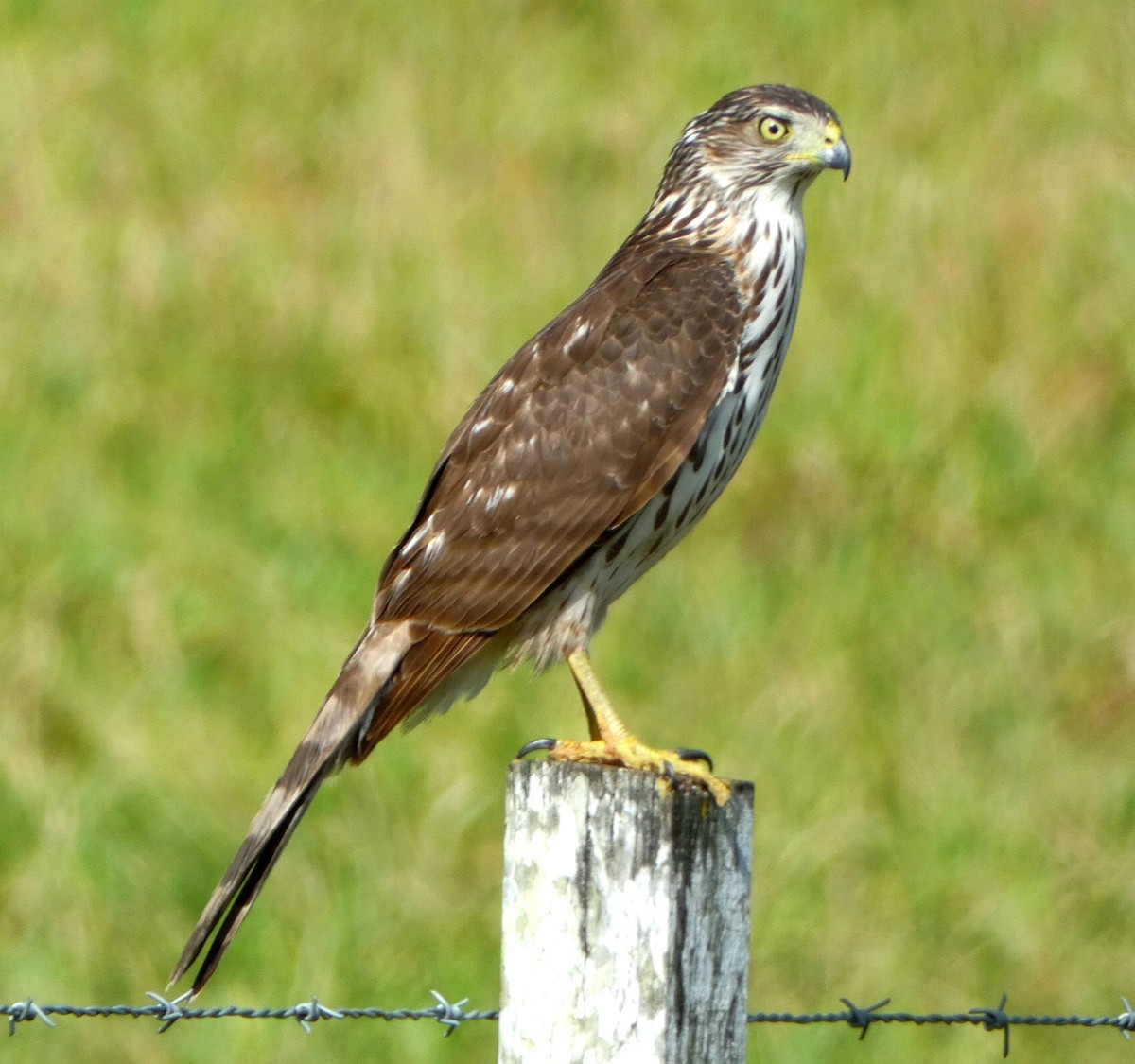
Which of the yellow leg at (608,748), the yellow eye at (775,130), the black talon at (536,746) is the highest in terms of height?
the yellow eye at (775,130)

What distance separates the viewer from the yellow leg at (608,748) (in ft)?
11.7

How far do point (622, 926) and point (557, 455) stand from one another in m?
1.77

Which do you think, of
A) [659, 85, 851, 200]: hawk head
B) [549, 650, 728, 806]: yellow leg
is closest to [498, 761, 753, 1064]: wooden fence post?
[549, 650, 728, 806]: yellow leg

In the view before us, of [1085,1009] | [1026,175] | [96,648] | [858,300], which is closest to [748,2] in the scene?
[1026,175]

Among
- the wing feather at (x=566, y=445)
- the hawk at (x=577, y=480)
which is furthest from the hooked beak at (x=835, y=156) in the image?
the wing feather at (x=566, y=445)

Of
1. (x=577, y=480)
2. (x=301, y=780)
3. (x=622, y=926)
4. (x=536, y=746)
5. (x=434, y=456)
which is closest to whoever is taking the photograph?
(x=622, y=926)

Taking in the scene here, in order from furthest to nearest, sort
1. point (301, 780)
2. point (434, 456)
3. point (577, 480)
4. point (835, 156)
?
point (434, 456)
point (835, 156)
point (577, 480)
point (301, 780)

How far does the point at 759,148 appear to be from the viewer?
4801 mm

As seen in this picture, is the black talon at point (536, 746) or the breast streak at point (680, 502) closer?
the black talon at point (536, 746)

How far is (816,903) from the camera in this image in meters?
6.40

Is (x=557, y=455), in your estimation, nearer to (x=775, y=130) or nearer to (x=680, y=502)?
(x=680, y=502)

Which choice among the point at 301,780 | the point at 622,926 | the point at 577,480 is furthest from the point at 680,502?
the point at 622,926

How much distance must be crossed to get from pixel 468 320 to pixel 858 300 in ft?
6.20

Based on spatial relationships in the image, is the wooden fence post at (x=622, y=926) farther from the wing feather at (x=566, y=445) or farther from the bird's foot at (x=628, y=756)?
the wing feather at (x=566, y=445)
